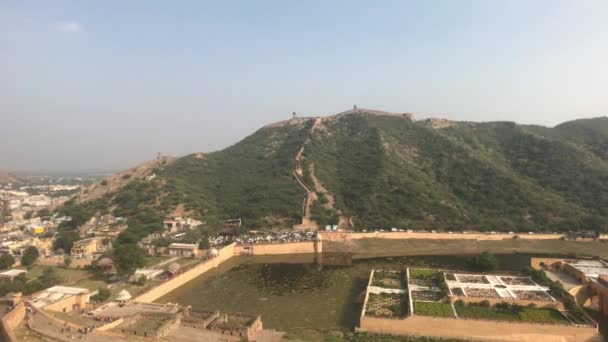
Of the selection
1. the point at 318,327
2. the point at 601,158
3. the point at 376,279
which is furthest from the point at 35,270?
the point at 601,158

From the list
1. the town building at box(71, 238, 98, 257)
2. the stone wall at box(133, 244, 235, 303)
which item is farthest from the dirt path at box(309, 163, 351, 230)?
the town building at box(71, 238, 98, 257)

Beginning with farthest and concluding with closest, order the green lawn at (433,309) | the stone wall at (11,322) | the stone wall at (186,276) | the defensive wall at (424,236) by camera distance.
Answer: the defensive wall at (424,236)
the stone wall at (186,276)
the green lawn at (433,309)
the stone wall at (11,322)

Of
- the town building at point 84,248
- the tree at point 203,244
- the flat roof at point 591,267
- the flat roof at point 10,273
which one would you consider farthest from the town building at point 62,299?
the flat roof at point 591,267

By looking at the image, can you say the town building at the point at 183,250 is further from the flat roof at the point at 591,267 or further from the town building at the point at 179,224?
the flat roof at the point at 591,267

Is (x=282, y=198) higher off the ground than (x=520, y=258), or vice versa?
(x=282, y=198)

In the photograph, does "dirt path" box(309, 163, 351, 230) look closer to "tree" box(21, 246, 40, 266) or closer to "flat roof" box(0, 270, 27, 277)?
"tree" box(21, 246, 40, 266)

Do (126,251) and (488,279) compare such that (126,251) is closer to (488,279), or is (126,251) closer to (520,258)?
(488,279)
